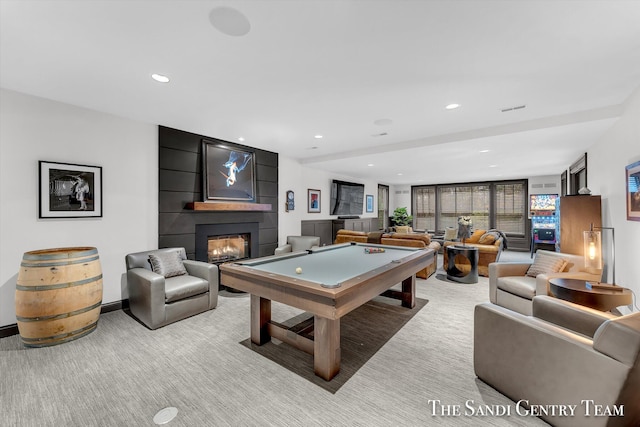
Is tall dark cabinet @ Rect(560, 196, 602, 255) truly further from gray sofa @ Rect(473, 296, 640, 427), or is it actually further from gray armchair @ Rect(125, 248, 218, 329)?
gray armchair @ Rect(125, 248, 218, 329)

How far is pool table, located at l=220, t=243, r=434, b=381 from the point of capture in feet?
6.16

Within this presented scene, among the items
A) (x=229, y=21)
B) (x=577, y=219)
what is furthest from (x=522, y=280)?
(x=229, y=21)

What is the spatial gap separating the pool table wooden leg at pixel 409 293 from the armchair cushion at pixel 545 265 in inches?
60.3

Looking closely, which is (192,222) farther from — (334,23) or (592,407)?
(592,407)

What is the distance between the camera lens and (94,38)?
195 cm

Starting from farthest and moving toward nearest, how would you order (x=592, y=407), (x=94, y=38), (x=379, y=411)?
(x=94, y=38) < (x=379, y=411) < (x=592, y=407)

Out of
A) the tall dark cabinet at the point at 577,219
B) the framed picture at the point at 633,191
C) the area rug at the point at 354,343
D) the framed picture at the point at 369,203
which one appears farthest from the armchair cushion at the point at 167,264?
the framed picture at the point at 369,203

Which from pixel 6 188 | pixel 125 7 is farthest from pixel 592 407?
pixel 6 188

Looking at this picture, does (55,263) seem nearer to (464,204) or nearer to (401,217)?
(401,217)

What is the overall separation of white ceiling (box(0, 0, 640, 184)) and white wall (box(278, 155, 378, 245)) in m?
2.08

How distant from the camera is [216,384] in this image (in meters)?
2.04

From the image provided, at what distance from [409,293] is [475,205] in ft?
26.3

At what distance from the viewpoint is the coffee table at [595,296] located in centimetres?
215

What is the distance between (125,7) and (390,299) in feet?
13.7
